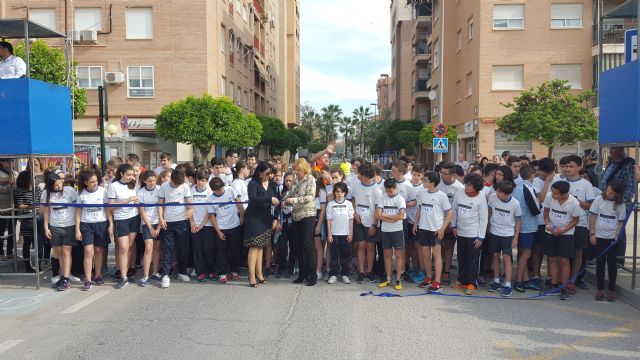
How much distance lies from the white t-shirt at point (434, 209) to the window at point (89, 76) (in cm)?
2777

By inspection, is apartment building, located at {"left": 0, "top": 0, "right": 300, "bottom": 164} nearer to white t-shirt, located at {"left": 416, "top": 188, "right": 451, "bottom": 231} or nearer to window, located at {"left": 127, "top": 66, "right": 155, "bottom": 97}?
window, located at {"left": 127, "top": 66, "right": 155, "bottom": 97}

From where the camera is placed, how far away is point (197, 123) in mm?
26000

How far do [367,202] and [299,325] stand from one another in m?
2.85

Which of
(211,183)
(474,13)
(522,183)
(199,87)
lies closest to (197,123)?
(199,87)

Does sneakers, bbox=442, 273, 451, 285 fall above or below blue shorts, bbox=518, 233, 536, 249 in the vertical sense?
below

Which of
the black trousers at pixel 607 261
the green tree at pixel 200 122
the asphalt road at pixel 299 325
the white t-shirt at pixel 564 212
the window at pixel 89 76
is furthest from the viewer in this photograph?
the window at pixel 89 76

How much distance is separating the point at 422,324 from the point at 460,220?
2.19m

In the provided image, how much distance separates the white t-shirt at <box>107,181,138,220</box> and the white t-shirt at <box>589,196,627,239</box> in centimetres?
675

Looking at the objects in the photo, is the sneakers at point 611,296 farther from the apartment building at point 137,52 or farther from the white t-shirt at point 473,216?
the apartment building at point 137,52

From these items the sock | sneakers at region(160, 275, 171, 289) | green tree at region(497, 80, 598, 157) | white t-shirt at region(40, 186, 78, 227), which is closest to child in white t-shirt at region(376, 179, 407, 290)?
sneakers at region(160, 275, 171, 289)

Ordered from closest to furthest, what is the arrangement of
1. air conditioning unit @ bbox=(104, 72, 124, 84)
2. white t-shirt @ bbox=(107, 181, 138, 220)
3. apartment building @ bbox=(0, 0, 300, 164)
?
white t-shirt @ bbox=(107, 181, 138, 220), air conditioning unit @ bbox=(104, 72, 124, 84), apartment building @ bbox=(0, 0, 300, 164)

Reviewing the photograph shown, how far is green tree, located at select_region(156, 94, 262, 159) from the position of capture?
85.0 feet

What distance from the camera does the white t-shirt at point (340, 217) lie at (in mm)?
8312

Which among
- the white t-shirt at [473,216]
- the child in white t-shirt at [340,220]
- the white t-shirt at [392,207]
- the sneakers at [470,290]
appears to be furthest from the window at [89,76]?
the sneakers at [470,290]
